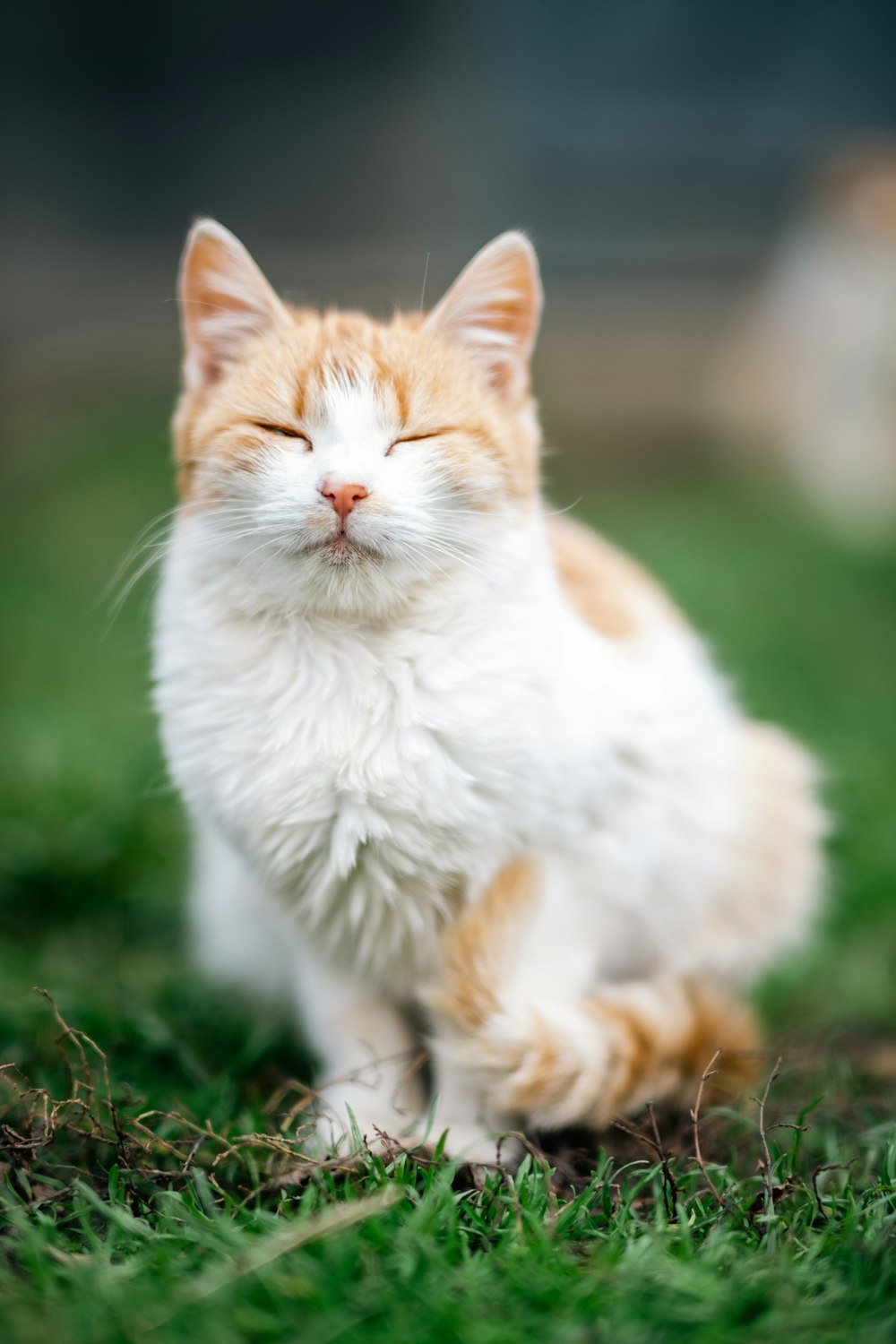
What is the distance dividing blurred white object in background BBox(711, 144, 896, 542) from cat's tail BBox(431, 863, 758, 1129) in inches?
214

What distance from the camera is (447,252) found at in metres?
8.04

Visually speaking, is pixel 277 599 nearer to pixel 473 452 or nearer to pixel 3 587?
pixel 473 452

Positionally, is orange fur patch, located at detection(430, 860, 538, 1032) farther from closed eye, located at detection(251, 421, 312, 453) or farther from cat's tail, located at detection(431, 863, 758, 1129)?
closed eye, located at detection(251, 421, 312, 453)

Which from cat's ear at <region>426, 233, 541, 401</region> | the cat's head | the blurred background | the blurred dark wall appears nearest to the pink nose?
the cat's head

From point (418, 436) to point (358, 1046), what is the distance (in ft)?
3.55

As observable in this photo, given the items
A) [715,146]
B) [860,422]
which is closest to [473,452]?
[860,422]

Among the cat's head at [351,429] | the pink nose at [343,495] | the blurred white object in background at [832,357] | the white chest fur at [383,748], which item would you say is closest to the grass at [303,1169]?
the white chest fur at [383,748]

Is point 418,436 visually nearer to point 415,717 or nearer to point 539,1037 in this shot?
point 415,717

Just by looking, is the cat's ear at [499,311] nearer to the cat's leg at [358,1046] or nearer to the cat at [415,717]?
the cat at [415,717]

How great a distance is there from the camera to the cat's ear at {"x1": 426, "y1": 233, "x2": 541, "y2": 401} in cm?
182

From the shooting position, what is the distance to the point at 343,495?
162 cm

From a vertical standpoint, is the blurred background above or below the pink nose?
above

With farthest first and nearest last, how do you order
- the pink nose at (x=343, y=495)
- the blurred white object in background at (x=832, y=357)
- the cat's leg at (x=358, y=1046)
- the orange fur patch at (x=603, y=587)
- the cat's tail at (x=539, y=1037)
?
1. the blurred white object in background at (x=832, y=357)
2. the orange fur patch at (x=603, y=587)
3. the cat's leg at (x=358, y=1046)
4. the cat's tail at (x=539, y=1037)
5. the pink nose at (x=343, y=495)

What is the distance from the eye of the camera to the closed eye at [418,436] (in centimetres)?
172
